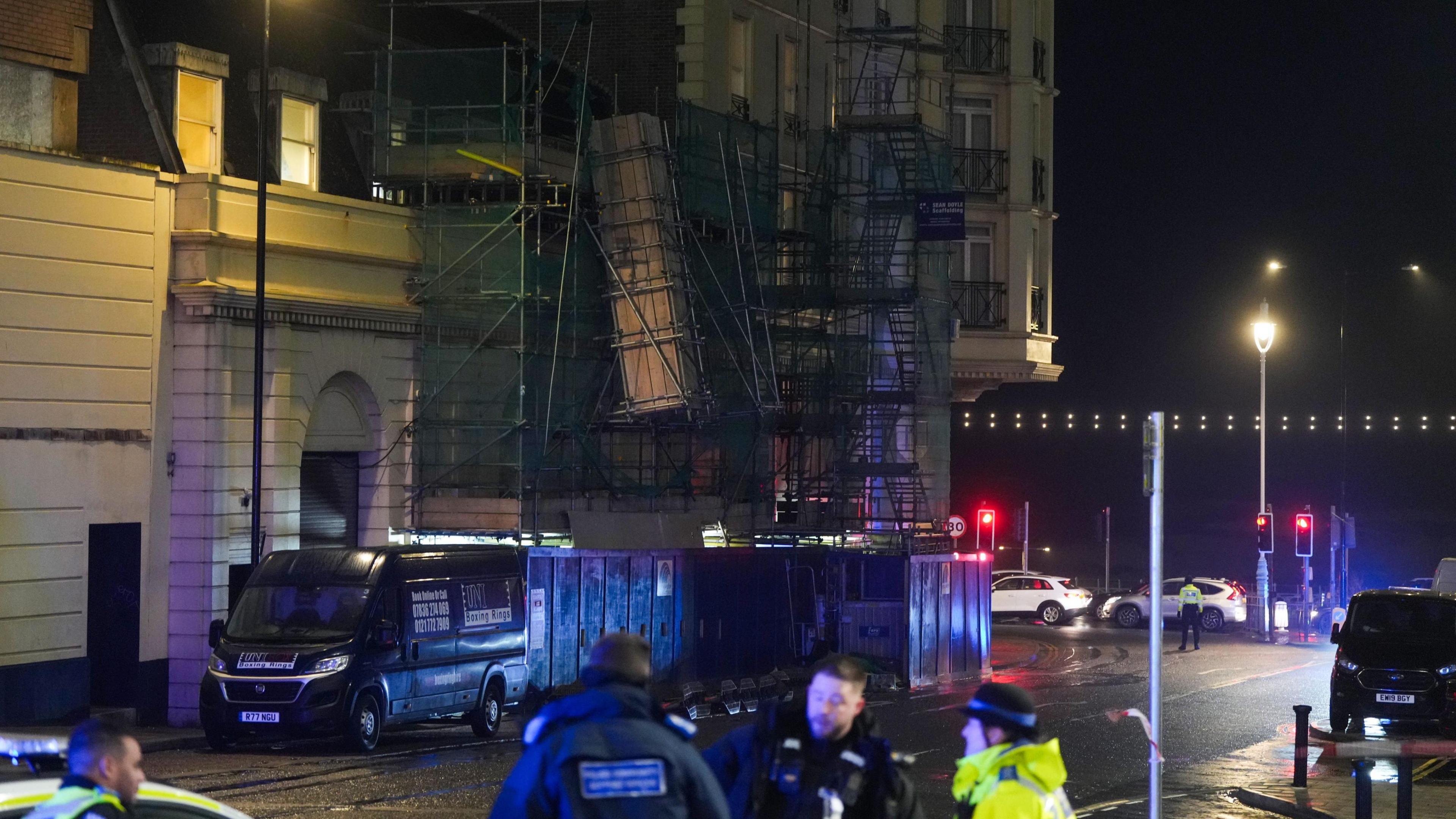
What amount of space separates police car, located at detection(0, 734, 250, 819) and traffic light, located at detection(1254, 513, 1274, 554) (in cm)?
3823

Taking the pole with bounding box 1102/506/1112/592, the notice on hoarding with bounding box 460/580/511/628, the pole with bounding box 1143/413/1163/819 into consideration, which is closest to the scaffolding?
the notice on hoarding with bounding box 460/580/511/628

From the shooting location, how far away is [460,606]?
20.6 metres

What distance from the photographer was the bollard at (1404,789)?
12.9 m

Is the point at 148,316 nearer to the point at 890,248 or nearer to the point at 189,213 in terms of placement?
the point at 189,213

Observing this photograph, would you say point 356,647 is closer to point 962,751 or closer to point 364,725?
point 364,725

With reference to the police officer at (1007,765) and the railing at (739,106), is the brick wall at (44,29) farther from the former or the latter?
the police officer at (1007,765)

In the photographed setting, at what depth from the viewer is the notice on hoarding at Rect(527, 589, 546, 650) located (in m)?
22.3

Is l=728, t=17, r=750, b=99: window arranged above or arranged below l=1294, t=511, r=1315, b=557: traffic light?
above

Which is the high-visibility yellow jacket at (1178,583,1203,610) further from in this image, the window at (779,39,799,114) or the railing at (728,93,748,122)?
the railing at (728,93,748,122)

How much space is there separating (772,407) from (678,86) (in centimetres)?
731

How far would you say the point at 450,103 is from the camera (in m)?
28.4

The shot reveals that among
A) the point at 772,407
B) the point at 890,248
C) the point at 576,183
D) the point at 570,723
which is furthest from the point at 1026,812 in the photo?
the point at 890,248

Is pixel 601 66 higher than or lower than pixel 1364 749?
higher

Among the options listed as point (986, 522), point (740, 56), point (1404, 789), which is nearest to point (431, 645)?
point (1404, 789)
